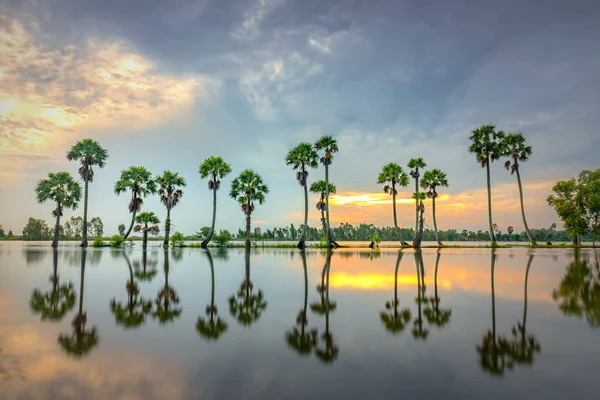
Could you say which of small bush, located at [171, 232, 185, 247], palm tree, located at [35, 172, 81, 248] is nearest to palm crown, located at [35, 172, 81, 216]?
palm tree, located at [35, 172, 81, 248]

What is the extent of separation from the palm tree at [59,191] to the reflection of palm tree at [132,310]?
59.8 m

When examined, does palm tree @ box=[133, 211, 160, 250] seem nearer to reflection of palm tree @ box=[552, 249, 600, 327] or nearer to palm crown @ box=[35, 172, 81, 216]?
palm crown @ box=[35, 172, 81, 216]

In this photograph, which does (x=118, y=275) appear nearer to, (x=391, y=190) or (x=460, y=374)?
(x=460, y=374)

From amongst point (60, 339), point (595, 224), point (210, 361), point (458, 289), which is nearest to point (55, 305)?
point (60, 339)

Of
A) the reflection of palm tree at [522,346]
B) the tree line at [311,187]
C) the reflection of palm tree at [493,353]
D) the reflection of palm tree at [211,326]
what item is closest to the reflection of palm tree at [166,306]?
the reflection of palm tree at [211,326]

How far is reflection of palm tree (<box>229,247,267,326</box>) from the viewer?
9.11m

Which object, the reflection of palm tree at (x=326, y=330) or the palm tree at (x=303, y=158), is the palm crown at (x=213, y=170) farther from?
the reflection of palm tree at (x=326, y=330)

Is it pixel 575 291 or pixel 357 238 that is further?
pixel 357 238

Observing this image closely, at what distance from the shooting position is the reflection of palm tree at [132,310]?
8.68 metres

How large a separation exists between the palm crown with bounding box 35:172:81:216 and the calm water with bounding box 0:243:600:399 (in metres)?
58.4

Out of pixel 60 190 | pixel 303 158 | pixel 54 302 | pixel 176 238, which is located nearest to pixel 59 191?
pixel 60 190

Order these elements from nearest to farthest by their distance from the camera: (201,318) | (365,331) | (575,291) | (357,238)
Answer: (365,331) < (201,318) < (575,291) < (357,238)

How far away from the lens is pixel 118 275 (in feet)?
60.9

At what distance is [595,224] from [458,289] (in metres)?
62.3
